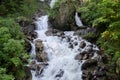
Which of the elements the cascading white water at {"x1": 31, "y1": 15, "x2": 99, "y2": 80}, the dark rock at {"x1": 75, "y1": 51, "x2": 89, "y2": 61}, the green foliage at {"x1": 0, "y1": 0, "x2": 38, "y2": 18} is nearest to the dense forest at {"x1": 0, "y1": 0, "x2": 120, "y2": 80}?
the dark rock at {"x1": 75, "y1": 51, "x2": 89, "y2": 61}

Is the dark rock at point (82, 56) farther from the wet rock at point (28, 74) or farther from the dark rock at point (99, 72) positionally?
the wet rock at point (28, 74)

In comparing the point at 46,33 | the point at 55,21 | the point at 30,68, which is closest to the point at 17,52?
the point at 30,68

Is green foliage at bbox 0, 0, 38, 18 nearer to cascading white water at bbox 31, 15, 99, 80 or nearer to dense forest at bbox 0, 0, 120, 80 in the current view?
cascading white water at bbox 31, 15, 99, 80

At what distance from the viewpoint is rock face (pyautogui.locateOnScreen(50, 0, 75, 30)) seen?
21406 mm

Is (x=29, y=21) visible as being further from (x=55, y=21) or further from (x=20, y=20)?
(x=55, y=21)

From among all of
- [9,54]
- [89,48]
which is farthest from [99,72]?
[9,54]

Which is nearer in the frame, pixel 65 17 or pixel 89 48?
pixel 89 48

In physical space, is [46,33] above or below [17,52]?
below

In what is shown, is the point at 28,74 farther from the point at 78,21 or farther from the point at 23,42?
the point at 78,21

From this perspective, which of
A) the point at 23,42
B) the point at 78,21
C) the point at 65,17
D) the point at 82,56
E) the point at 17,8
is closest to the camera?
the point at 23,42

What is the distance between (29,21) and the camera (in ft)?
74.4

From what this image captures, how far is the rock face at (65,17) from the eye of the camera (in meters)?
21.4

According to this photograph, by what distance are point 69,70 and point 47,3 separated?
676 inches

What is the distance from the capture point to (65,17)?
21438mm
